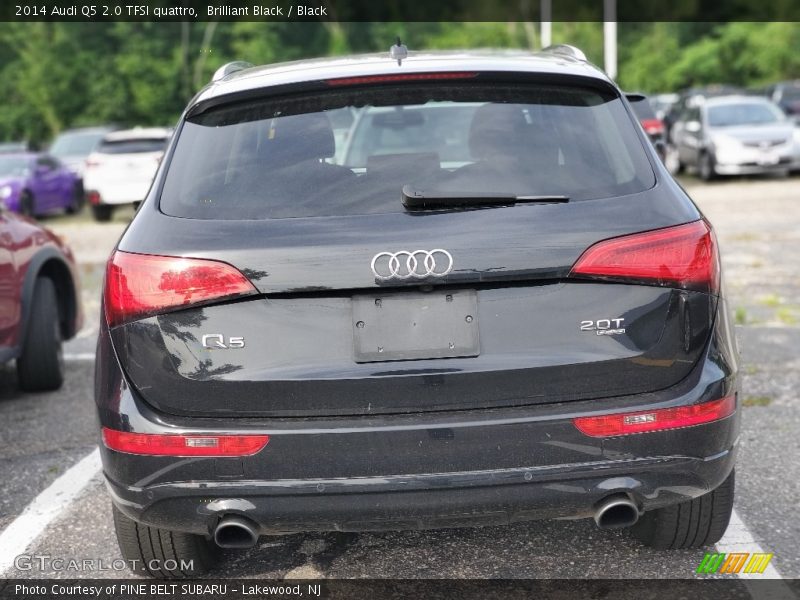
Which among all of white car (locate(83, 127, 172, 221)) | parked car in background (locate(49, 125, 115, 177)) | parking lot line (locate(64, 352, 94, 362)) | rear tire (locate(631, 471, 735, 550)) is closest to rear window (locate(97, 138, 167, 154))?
white car (locate(83, 127, 172, 221))

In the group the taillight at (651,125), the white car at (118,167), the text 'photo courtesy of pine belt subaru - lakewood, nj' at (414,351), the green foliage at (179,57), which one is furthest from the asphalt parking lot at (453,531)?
the green foliage at (179,57)

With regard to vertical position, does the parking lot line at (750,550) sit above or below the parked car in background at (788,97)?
above

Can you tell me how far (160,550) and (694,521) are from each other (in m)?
1.79

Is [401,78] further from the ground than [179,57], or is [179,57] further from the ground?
[401,78]

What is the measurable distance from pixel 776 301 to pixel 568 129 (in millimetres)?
6264

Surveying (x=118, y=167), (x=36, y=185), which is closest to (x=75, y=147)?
(x=36, y=185)

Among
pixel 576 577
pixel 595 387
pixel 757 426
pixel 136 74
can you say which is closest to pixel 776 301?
pixel 757 426

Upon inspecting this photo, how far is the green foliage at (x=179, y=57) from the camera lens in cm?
5391

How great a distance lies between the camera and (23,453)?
554 centimetres

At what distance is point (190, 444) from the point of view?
122 inches

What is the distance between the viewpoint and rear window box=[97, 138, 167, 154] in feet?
69.1

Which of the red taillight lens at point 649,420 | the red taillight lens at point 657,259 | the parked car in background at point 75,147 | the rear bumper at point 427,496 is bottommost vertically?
the parked car in background at point 75,147

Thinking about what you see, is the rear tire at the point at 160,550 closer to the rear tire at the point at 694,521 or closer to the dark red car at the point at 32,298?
the rear tire at the point at 694,521

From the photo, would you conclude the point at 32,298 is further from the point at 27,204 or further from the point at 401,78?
the point at 27,204
